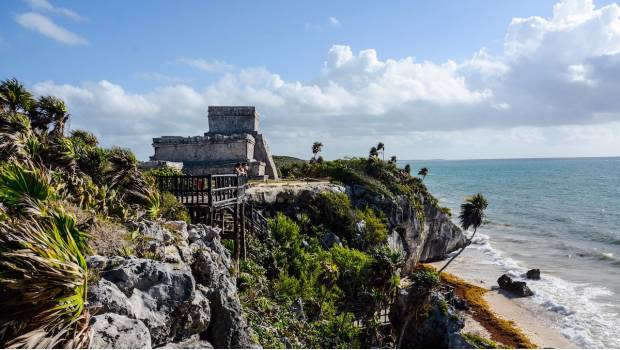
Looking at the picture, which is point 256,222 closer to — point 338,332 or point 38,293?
point 338,332

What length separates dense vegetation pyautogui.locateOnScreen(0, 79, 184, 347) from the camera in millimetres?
5125

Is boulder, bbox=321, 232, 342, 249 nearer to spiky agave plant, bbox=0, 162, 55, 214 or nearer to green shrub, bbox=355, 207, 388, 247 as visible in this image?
green shrub, bbox=355, 207, 388, 247

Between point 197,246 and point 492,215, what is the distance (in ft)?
233

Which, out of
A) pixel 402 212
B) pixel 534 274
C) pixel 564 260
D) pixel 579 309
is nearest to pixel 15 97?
pixel 402 212

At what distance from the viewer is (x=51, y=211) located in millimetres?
7105

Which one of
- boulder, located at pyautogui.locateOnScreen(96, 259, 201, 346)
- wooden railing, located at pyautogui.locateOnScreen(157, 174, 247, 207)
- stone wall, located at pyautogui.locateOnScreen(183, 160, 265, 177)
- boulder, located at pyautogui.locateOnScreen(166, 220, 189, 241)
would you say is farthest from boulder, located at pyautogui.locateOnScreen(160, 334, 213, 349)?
stone wall, located at pyautogui.locateOnScreen(183, 160, 265, 177)

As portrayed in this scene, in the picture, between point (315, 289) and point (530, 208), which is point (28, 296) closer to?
point (315, 289)

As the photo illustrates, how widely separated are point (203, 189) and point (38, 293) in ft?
32.9

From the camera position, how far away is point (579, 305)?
91.4ft

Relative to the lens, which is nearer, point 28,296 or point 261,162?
point 28,296

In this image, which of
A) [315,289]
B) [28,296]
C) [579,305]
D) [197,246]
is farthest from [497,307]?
[28,296]

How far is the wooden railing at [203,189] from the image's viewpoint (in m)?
15.0

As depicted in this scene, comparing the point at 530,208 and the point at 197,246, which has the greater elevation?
the point at 197,246

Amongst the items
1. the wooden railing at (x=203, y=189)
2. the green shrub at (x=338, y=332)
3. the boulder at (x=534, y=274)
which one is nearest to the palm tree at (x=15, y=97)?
the wooden railing at (x=203, y=189)
